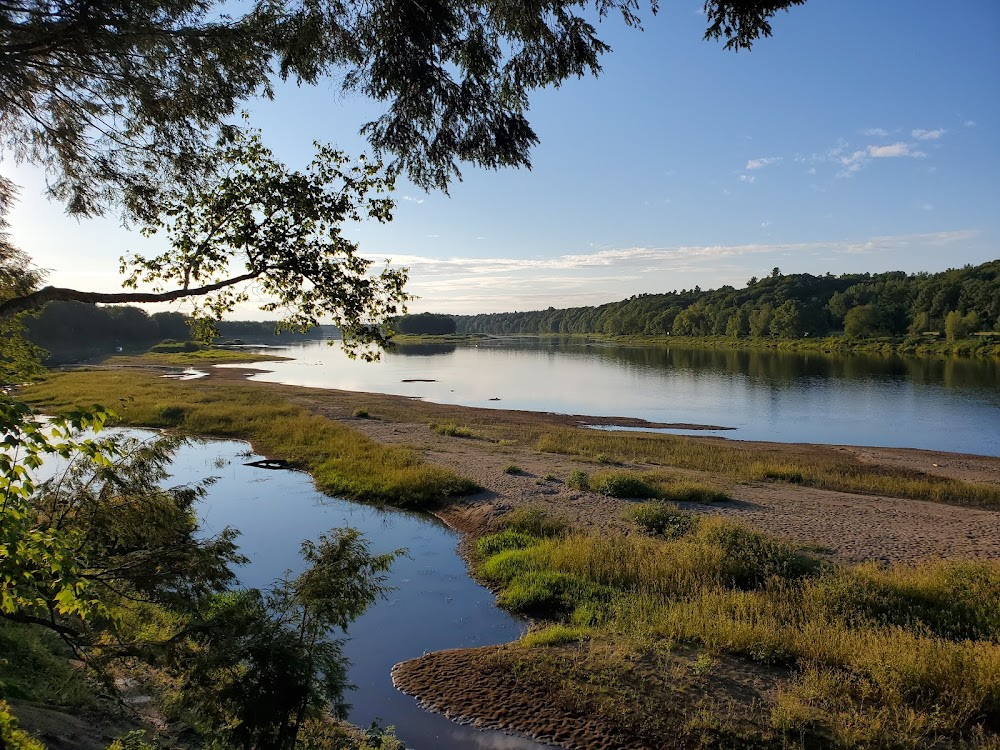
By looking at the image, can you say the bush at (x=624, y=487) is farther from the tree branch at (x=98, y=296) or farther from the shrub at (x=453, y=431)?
the tree branch at (x=98, y=296)

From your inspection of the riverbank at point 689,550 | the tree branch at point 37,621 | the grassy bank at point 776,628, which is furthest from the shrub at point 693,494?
the tree branch at point 37,621

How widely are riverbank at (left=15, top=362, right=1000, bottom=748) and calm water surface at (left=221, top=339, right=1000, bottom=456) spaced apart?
834cm

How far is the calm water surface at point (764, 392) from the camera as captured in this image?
41656 millimetres

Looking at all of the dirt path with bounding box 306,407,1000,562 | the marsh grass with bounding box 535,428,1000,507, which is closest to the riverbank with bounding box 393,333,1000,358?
the marsh grass with bounding box 535,428,1000,507

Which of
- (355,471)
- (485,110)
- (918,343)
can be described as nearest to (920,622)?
(485,110)

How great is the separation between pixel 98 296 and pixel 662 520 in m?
14.5

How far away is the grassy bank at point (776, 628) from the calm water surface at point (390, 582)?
993 millimetres

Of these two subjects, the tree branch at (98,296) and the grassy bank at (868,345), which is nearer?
the tree branch at (98,296)

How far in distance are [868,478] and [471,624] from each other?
68.4ft

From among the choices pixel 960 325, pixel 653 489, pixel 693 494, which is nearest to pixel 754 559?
pixel 693 494

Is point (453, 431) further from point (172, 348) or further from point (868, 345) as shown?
point (868, 345)

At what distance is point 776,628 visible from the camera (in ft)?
34.6

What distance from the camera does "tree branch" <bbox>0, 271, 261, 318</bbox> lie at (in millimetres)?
7105

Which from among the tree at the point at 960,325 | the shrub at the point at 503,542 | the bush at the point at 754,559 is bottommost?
the shrub at the point at 503,542
